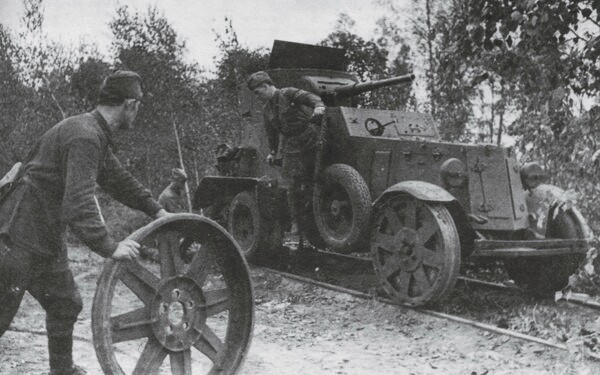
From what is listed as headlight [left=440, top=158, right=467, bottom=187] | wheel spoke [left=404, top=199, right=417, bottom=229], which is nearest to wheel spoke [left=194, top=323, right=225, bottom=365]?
wheel spoke [left=404, top=199, right=417, bottom=229]

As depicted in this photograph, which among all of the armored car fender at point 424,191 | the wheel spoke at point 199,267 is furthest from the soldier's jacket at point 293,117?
the wheel spoke at point 199,267

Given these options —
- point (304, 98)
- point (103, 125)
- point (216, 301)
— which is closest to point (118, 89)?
point (103, 125)

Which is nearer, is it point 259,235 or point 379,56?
point 259,235

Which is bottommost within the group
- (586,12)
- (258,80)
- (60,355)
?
(60,355)

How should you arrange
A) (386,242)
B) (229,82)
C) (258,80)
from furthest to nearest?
1. (229,82)
2. (258,80)
3. (386,242)

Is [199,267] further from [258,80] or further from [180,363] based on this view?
[258,80]

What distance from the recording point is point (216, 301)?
14.0 ft

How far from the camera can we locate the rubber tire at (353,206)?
8.05 meters

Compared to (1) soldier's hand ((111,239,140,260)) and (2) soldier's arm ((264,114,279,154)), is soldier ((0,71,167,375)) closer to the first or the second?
(1) soldier's hand ((111,239,140,260))

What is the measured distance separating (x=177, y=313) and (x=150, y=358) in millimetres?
316

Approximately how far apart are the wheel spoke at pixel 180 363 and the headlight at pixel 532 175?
211 inches

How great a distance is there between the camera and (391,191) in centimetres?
761

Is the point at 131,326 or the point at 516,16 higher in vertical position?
the point at 516,16

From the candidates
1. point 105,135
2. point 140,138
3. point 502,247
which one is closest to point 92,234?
point 105,135
